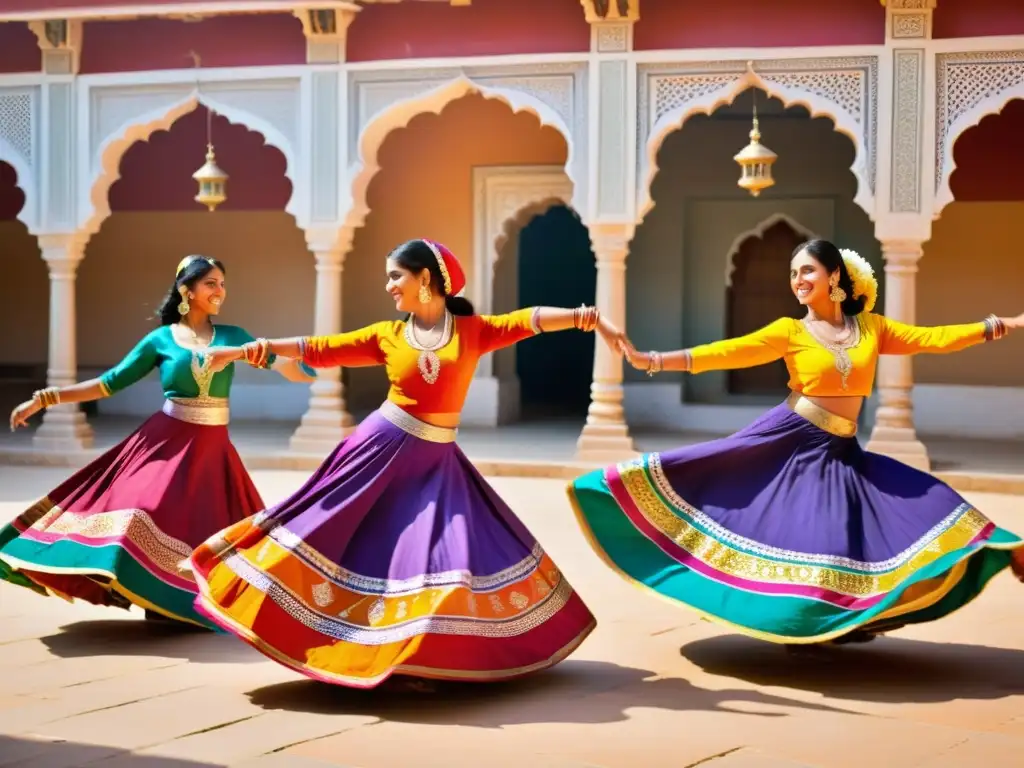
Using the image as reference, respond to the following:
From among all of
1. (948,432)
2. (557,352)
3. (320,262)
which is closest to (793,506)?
(320,262)

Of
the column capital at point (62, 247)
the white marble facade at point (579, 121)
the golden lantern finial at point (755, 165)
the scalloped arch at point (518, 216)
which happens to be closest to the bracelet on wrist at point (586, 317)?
the golden lantern finial at point (755, 165)

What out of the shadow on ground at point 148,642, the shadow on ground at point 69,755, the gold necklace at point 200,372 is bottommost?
the shadow on ground at point 148,642

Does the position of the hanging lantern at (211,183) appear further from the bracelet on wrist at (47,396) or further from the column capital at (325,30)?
the bracelet on wrist at (47,396)

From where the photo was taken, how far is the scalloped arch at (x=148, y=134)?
1136 cm

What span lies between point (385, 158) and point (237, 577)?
31.7ft

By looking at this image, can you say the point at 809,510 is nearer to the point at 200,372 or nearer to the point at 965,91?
the point at 200,372

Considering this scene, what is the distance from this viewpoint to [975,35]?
32.9ft

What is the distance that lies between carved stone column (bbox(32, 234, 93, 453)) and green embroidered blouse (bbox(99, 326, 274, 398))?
6414 millimetres

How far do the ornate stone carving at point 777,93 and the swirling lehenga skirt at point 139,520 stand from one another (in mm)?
5854

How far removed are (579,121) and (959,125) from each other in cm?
254

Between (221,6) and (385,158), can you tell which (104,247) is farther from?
(221,6)

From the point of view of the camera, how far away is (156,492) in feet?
17.1

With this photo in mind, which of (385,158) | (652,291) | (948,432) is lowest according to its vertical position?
(948,432)

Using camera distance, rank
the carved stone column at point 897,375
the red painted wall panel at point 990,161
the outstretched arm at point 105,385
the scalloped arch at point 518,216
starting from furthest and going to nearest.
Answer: the scalloped arch at point 518,216, the red painted wall panel at point 990,161, the carved stone column at point 897,375, the outstretched arm at point 105,385
